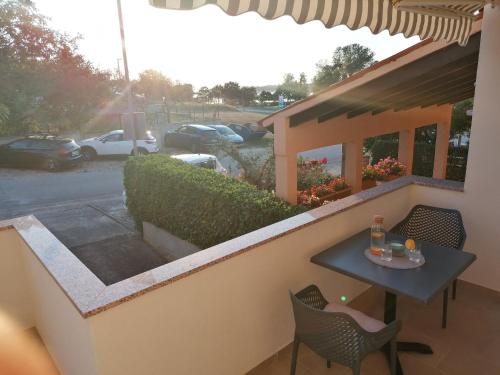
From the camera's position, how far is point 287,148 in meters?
6.62

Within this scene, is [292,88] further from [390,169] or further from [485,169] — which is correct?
[485,169]

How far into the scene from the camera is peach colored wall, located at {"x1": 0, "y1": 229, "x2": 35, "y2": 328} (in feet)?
12.0

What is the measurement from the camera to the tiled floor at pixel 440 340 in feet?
10.8

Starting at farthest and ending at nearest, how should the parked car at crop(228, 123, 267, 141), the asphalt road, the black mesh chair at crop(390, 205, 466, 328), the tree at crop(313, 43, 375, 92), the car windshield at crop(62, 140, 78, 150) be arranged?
1. the tree at crop(313, 43, 375, 92)
2. the parked car at crop(228, 123, 267, 141)
3. the car windshield at crop(62, 140, 78, 150)
4. the asphalt road
5. the black mesh chair at crop(390, 205, 466, 328)

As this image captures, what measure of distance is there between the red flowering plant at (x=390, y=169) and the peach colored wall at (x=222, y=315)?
640 centimetres

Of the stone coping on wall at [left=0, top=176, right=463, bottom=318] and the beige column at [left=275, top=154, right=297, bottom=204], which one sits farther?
the beige column at [left=275, top=154, right=297, bottom=204]

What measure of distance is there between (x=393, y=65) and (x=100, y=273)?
21.3ft

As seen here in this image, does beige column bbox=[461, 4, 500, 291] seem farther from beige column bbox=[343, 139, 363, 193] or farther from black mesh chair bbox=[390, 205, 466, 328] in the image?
beige column bbox=[343, 139, 363, 193]

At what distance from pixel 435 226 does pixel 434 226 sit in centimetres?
1

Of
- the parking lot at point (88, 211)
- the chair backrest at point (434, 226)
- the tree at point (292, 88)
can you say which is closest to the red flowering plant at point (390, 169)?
the parking lot at point (88, 211)

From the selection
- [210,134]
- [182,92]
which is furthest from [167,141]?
[182,92]

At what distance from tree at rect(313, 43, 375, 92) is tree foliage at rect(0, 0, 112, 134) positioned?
24.4 meters

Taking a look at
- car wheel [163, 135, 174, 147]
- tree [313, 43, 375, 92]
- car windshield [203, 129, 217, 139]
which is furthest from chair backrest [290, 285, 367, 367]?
tree [313, 43, 375, 92]

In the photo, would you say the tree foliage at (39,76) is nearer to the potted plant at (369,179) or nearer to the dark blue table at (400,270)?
the potted plant at (369,179)
